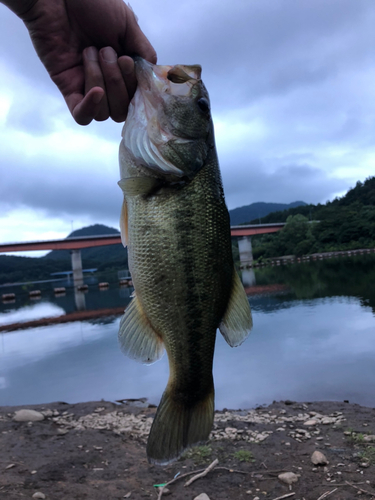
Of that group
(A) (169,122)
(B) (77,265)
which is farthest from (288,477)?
(B) (77,265)

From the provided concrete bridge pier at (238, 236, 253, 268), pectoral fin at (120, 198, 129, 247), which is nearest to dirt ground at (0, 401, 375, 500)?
pectoral fin at (120, 198, 129, 247)

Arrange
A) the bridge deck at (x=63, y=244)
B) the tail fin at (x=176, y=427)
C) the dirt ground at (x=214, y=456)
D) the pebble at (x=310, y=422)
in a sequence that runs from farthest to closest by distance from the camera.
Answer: the bridge deck at (x=63, y=244), the pebble at (x=310, y=422), the dirt ground at (x=214, y=456), the tail fin at (x=176, y=427)

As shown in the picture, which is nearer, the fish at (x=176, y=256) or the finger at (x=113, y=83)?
the fish at (x=176, y=256)

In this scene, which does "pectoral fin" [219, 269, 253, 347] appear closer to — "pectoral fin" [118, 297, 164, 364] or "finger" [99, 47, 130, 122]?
"pectoral fin" [118, 297, 164, 364]

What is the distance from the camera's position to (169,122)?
92.1 inches

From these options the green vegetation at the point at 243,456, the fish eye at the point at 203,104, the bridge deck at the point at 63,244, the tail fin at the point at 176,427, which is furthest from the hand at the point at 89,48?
the bridge deck at the point at 63,244

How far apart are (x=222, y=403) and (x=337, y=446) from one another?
3.29 meters

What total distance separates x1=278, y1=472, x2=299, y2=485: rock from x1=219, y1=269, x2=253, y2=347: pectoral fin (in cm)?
370

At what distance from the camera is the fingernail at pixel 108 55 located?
237 centimetres

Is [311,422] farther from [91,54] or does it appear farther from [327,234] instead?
[327,234]

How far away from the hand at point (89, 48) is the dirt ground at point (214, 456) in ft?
15.1

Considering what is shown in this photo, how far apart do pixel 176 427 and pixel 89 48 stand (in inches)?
97.0

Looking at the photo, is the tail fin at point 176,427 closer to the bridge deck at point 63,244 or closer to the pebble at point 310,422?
the pebble at point 310,422

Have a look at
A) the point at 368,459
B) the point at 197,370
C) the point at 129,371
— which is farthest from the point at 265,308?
the point at 197,370
